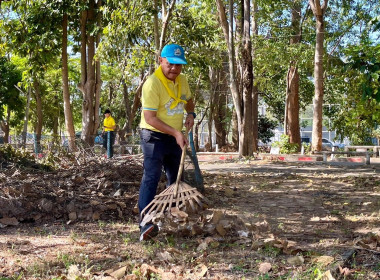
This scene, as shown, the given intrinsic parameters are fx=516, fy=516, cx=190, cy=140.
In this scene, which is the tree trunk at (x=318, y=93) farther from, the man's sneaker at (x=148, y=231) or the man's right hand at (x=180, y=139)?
the man's sneaker at (x=148, y=231)

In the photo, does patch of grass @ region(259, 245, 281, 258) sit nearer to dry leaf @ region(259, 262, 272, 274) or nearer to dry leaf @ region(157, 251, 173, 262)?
dry leaf @ region(259, 262, 272, 274)

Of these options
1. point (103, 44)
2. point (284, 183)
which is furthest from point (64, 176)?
point (103, 44)

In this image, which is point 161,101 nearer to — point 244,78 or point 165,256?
point 165,256

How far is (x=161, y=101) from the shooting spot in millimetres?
4785

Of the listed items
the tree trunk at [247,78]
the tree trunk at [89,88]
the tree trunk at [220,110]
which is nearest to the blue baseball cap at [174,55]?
the tree trunk at [247,78]

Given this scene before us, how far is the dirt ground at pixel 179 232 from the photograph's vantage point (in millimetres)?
3639

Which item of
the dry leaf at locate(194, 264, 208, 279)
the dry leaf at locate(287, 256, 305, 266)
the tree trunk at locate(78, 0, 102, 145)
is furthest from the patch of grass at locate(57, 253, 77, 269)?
the tree trunk at locate(78, 0, 102, 145)

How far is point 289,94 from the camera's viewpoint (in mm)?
24719

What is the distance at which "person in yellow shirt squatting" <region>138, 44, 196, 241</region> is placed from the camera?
4.65 meters

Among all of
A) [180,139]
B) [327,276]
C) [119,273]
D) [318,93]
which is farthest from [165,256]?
[318,93]

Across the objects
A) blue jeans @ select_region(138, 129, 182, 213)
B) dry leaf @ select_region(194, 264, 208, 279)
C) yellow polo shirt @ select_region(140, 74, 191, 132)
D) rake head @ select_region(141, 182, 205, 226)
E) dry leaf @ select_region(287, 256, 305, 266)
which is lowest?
dry leaf @ select_region(194, 264, 208, 279)

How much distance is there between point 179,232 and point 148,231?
369 mm

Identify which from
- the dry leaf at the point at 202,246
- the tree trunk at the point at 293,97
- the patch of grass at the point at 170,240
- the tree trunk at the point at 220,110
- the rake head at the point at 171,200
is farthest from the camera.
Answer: the tree trunk at the point at 220,110

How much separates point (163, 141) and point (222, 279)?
5.71ft
